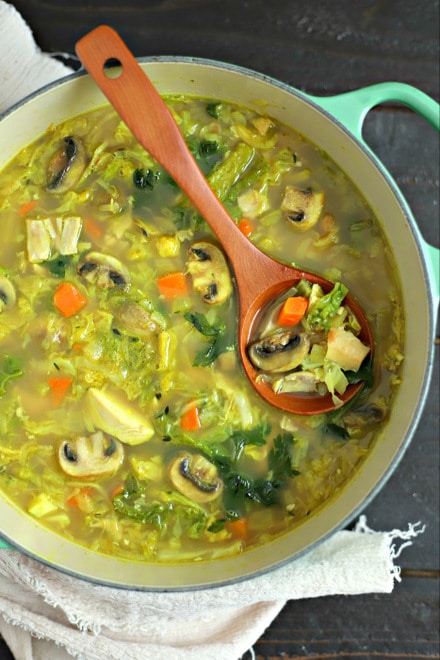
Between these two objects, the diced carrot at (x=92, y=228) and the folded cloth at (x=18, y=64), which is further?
the folded cloth at (x=18, y=64)

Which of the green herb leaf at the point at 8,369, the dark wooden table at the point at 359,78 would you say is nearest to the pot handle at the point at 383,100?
the dark wooden table at the point at 359,78

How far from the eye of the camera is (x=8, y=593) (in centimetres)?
336

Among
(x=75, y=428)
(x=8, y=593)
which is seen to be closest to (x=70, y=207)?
(x=75, y=428)

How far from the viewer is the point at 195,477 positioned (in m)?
3.19

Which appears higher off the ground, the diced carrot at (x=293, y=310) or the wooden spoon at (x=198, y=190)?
the wooden spoon at (x=198, y=190)

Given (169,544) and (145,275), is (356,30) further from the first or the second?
(169,544)

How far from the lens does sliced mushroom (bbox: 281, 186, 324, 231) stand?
3.14 m

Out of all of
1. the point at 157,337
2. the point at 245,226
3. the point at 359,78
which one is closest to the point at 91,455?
the point at 157,337

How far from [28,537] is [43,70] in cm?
212

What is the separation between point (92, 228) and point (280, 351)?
3.19ft

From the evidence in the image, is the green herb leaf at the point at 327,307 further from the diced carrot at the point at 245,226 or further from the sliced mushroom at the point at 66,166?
the sliced mushroom at the point at 66,166

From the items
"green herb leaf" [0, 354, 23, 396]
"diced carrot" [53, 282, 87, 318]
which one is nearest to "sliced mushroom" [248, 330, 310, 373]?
"diced carrot" [53, 282, 87, 318]

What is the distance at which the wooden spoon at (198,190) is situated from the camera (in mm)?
2807

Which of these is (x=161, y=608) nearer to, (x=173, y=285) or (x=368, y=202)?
(x=173, y=285)
